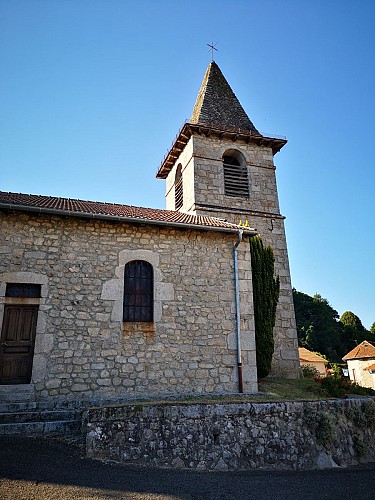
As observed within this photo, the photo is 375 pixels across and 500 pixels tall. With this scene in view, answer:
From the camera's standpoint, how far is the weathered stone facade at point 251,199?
11916 mm

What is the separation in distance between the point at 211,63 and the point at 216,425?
17.8 metres

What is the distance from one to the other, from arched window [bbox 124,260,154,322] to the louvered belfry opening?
20.7 ft

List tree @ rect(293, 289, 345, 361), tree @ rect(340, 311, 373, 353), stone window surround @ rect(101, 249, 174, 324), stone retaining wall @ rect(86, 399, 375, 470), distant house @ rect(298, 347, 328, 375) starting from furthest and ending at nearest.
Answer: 1. tree @ rect(340, 311, 373, 353)
2. tree @ rect(293, 289, 345, 361)
3. distant house @ rect(298, 347, 328, 375)
4. stone window surround @ rect(101, 249, 174, 324)
5. stone retaining wall @ rect(86, 399, 375, 470)

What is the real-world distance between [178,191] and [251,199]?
3504 millimetres

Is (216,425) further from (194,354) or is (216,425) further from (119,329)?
(119,329)

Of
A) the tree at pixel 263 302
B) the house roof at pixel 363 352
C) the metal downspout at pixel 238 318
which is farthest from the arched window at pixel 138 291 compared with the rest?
the house roof at pixel 363 352

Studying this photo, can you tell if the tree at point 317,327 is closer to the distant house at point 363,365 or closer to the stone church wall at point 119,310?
the distant house at point 363,365

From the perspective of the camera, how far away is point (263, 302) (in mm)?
10117

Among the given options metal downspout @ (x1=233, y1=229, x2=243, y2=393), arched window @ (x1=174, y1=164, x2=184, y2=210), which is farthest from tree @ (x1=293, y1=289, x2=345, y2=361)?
metal downspout @ (x1=233, y1=229, x2=243, y2=393)

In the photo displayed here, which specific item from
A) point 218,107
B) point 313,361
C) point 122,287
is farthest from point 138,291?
point 313,361

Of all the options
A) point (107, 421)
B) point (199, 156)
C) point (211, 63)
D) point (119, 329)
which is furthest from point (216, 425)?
point (211, 63)

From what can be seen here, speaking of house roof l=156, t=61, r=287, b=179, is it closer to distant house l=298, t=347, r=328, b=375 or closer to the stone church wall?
the stone church wall

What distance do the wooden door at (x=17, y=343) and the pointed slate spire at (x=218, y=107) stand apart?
33.8ft

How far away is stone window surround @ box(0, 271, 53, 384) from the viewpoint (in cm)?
719
